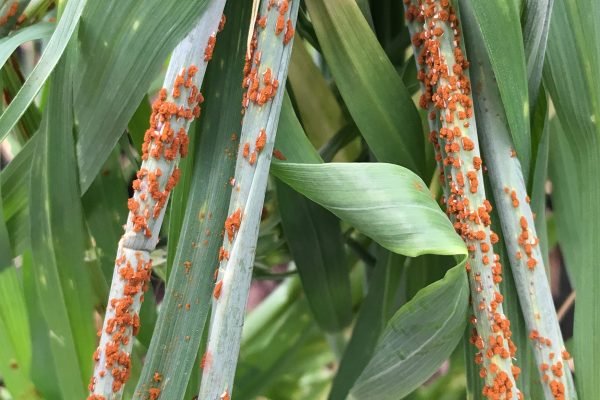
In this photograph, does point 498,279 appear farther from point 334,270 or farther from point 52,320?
point 52,320

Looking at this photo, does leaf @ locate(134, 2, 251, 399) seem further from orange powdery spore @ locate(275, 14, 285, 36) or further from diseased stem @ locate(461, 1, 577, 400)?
diseased stem @ locate(461, 1, 577, 400)

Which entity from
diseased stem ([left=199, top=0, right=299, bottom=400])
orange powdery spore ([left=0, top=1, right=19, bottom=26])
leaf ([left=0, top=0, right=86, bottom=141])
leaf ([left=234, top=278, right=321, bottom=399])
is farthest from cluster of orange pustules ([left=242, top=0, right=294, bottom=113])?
leaf ([left=234, top=278, right=321, bottom=399])

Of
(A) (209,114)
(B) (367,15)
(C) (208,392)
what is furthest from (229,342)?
(B) (367,15)

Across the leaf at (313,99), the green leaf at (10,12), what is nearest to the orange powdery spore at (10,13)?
the green leaf at (10,12)

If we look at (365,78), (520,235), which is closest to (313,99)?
(365,78)

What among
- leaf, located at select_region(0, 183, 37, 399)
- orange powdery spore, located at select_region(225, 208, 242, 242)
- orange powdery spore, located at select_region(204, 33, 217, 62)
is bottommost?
leaf, located at select_region(0, 183, 37, 399)

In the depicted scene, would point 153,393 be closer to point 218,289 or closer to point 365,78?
point 218,289
